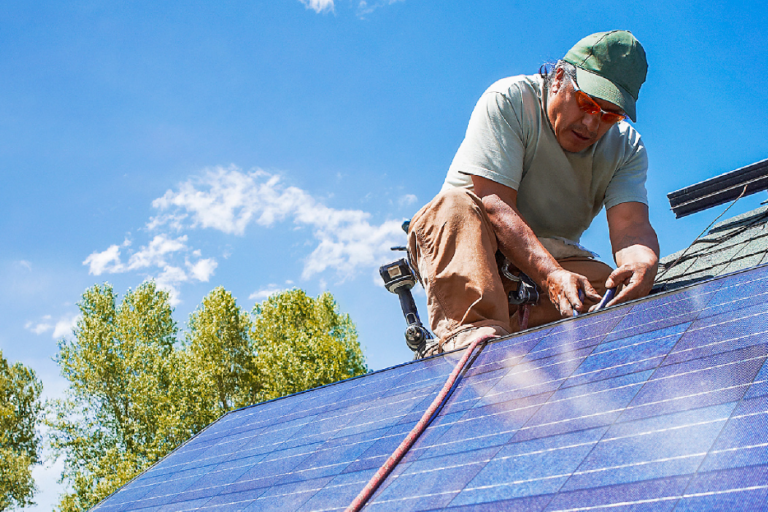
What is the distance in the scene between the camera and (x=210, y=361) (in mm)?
23828

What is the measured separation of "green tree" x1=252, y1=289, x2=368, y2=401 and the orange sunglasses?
62.0ft

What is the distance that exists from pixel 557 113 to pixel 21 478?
2267cm

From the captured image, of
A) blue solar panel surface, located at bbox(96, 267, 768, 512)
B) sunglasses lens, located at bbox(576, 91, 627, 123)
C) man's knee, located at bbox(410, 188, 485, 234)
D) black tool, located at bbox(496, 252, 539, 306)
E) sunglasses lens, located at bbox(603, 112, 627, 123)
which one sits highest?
sunglasses lens, located at bbox(576, 91, 627, 123)

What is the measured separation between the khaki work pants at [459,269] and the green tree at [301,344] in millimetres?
18623

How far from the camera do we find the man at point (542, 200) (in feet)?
10.2

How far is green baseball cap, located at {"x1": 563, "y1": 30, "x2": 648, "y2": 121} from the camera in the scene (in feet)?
10.5

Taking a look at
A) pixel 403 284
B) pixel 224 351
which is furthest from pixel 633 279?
pixel 224 351

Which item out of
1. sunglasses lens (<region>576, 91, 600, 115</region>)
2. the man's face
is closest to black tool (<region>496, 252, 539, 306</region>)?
the man's face

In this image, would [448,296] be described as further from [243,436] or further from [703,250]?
[703,250]

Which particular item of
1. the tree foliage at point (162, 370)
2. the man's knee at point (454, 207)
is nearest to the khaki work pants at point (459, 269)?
the man's knee at point (454, 207)

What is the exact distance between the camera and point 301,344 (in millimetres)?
22703

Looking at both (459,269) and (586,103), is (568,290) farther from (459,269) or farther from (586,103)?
(586,103)

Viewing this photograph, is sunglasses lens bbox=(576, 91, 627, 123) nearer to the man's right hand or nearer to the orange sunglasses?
the orange sunglasses

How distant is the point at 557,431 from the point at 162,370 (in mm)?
22599
